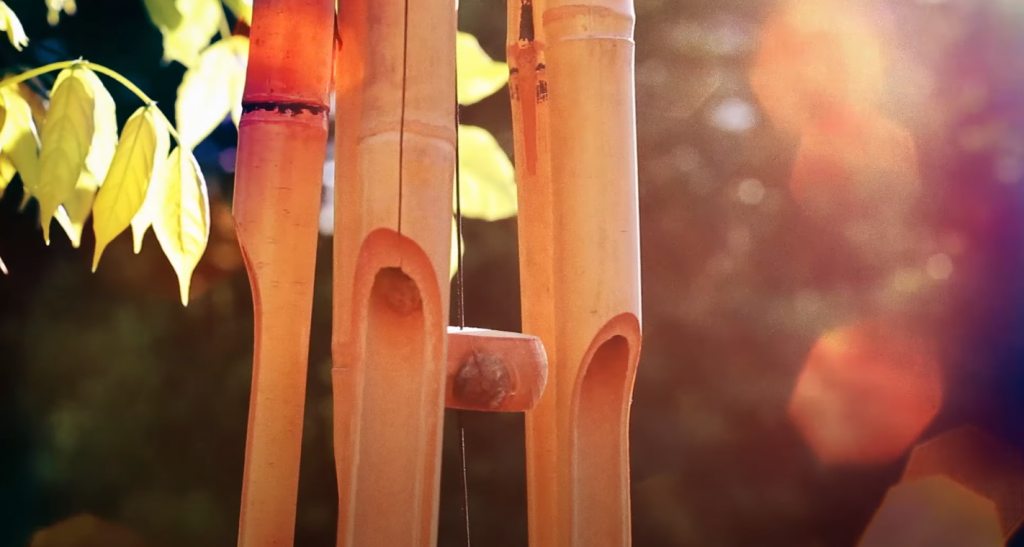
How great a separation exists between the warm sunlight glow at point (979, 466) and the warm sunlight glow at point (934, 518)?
2 centimetres

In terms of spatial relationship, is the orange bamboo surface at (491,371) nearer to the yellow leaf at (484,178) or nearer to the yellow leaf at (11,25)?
the yellow leaf at (484,178)

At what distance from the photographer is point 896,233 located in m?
1.98

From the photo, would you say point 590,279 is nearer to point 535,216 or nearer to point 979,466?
point 535,216

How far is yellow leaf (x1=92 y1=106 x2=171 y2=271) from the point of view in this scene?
542mm

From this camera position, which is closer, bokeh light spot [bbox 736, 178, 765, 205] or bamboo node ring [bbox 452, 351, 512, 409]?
bamboo node ring [bbox 452, 351, 512, 409]

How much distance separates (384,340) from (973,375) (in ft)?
5.99

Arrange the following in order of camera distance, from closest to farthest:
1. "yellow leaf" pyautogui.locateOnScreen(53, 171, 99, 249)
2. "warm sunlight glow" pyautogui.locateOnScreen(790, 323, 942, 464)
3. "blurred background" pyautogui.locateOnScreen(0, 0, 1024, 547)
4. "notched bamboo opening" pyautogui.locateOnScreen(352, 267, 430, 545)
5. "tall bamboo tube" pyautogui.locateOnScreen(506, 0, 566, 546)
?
"notched bamboo opening" pyautogui.locateOnScreen(352, 267, 430, 545)
"tall bamboo tube" pyautogui.locateOnScreen(506, 0, 566, 546)
"yellow leaf" pyautogui.locateOnScreen(53, 171, 99, 249)
"blurred background" pyautogui.locateOnScreen(0, 0, 1024, 547)
"warm sunlight glow" pyautogui.locateOnScreen(790, 323, 942, 464)

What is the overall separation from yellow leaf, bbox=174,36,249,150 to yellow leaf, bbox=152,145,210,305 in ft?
0.11

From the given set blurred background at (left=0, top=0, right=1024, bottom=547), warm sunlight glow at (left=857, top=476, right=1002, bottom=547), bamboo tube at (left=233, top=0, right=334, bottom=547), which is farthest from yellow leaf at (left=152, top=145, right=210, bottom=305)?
Result: warm sunlight glow at (left=857, top=476, right=1002, bottom=547)

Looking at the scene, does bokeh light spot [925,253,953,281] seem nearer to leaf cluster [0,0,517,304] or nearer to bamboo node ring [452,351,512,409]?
leaf cluster [0,0,517,304]

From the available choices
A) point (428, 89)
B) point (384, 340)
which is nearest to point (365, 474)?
point (384, 340)

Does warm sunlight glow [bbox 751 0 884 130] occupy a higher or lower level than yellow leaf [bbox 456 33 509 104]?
higher

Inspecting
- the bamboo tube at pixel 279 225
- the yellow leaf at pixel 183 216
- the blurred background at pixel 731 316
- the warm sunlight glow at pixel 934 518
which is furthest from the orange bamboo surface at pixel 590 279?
the warm sunlight glow at pixel 934 518

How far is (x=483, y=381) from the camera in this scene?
1.48 feet
